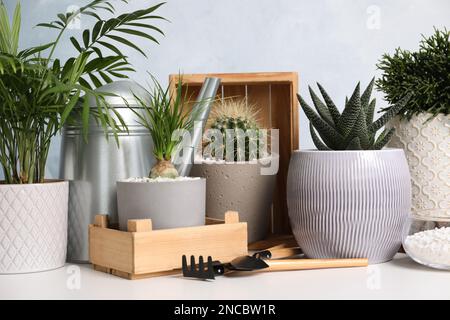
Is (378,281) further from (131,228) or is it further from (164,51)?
(164,51)

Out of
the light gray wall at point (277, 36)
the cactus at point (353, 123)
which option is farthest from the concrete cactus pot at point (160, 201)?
the light gray wall at point (277, 36)

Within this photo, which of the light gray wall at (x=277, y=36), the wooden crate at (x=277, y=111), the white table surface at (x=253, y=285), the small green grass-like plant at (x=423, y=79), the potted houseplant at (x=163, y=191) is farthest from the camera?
the light gray wall at (x=277, y=36)

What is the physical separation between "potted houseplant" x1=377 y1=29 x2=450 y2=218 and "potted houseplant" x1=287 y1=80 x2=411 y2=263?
0.25 ft

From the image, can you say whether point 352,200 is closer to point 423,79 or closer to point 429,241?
point 429,241

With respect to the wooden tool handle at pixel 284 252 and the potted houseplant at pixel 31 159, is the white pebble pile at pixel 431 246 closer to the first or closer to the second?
the wooden tool handle at pixel 284 252

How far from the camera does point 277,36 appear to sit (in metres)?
1.92

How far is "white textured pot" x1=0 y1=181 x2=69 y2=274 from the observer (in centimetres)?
92

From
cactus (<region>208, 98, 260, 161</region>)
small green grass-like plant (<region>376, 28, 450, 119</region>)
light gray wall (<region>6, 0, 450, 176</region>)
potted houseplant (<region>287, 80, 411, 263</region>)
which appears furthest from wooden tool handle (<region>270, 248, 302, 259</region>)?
light gray wall (<region>6, 0, 450, 176</region>)

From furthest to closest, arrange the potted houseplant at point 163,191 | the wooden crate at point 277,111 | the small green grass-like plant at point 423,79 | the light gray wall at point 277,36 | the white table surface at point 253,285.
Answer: the light gray wall at point 277,36 < the wooden crate at point 277,111 < the small green grass-like plant at point 423,79 < the potted houseplant at point 163,191 < the white table surface at point 253,285

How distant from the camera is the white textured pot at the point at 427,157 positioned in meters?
1.04

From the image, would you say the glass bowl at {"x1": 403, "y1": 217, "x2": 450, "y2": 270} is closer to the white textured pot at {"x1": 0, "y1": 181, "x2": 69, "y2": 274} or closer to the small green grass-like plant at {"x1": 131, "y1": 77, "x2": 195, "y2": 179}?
the small green grass-like plant at {"x1": 131, "y1": 77, "x2": 195, "y2": 179}

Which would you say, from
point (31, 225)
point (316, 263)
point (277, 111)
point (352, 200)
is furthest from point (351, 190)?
point (31, 225)

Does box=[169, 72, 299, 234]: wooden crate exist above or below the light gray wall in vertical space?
below

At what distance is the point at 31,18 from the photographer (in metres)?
1.93
